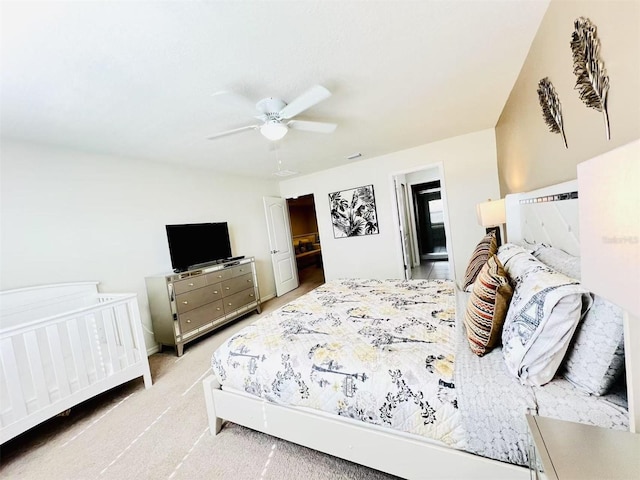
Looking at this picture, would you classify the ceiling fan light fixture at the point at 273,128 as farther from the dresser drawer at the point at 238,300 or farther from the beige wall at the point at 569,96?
the dresser drawer at the point at 238,300

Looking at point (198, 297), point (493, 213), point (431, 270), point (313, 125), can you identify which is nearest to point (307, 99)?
point (313, 125)

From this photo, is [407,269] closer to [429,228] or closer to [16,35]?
[429,228]

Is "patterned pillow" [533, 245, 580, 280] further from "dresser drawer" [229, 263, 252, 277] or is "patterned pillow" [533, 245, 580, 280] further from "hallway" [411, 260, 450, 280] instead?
"hallway" [411, 260, 450, 280]

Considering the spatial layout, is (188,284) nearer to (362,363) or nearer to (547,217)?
(362,363)

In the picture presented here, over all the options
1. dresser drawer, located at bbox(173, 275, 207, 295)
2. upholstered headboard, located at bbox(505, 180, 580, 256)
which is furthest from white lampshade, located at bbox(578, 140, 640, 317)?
dresser drawer, located at bbox(173, 275, 207, 295)

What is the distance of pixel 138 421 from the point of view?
198 cm

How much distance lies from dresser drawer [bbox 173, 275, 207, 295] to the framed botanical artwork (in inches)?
102

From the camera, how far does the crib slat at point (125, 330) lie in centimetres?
232

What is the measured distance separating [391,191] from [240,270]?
9.00 feet

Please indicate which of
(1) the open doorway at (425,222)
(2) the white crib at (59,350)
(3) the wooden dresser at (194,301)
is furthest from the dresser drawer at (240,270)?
(1) the open doorway at (425,222)

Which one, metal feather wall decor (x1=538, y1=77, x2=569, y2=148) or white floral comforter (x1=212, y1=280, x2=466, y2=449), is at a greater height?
metal feather wall decor (x1=538, y1=77, x2=569, y2=148)

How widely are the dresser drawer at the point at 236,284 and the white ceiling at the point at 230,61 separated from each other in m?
1.90

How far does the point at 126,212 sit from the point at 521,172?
13.8 feet

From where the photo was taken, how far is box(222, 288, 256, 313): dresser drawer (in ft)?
12.0
